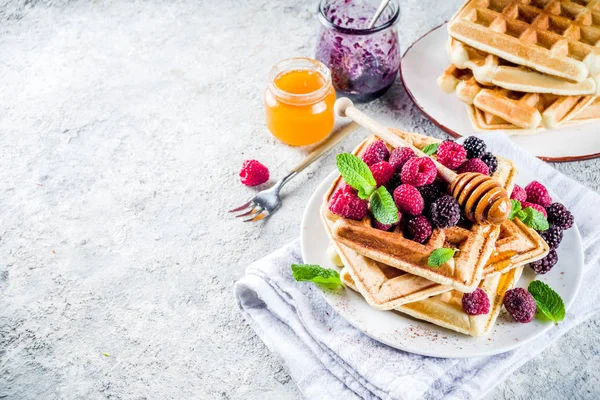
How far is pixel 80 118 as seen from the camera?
309 cm

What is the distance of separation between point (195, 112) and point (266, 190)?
0.66 meters

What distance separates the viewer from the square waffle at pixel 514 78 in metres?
2.68

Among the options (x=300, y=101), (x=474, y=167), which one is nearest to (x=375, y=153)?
(x=474, y=167)

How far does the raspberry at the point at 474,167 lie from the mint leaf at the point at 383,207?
30 centimetres

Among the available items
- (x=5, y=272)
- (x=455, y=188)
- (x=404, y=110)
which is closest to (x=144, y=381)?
(x=5, y=272)

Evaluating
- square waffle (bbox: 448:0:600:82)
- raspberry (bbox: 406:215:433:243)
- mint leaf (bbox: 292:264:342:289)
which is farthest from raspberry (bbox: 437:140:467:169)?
square waffle (bbox: 448:0:600:82)

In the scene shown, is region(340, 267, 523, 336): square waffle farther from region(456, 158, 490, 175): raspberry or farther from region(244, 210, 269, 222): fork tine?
region(244, 210, 269, 222): fork tine

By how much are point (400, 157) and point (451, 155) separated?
0.17 meters

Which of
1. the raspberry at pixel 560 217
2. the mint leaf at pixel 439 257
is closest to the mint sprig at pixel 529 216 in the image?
the raspberry at pixel 560 217

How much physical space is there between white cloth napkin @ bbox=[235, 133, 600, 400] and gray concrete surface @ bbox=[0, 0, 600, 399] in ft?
0.26

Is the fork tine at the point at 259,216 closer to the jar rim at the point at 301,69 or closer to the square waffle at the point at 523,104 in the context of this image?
the jar rim at the point at 301,69

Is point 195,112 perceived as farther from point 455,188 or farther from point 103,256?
point 455,188

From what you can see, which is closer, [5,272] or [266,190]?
[5,272]

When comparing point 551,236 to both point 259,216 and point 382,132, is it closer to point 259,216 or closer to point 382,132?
point 382,132
